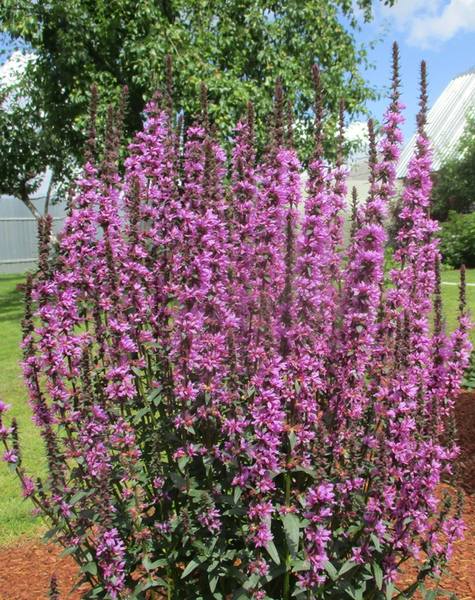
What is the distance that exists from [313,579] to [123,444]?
0.98 m

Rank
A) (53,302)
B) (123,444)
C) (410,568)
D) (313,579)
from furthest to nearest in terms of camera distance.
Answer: (410,568)
(53,302)
(123,444)
(313,579)

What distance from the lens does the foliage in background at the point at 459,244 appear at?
24422mm

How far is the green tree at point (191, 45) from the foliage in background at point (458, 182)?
15150mm

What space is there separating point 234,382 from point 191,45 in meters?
13.5

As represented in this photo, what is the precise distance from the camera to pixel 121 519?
3061 mm

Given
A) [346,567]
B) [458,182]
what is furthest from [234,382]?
[458,182]

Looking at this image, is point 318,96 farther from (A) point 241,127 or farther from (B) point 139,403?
(B) point 139,403

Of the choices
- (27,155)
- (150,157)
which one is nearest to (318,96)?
(150,157)

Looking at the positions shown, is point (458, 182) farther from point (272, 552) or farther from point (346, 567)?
point (272, 552)

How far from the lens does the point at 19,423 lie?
820cm

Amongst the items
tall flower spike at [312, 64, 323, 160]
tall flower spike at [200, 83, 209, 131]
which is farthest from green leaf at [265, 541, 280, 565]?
tall flower spike at [200, 83, 209, 131]

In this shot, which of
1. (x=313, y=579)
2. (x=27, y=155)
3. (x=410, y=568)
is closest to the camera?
(x=313, y=579)

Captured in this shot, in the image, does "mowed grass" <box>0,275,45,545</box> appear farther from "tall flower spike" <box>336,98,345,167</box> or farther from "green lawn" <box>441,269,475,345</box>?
"green lawn" <box>441,269,475,345</box>

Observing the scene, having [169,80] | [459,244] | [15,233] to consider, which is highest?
[15,233]
